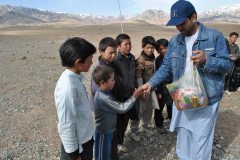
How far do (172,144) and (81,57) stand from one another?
2739 millimetres

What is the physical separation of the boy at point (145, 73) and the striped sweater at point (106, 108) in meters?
→ 1.11

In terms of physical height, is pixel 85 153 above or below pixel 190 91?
below

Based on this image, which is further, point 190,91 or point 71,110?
point 190,91

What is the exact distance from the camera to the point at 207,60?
3242 millimetres

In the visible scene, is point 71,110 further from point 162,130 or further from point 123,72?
point 162,130

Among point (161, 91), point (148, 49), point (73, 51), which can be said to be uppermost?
point (73, 51)

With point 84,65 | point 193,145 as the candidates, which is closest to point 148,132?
point 193,145

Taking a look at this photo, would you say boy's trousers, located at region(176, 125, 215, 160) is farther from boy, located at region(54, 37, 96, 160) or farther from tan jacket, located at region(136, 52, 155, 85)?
boy, located at region(54, 37, 96, 160)

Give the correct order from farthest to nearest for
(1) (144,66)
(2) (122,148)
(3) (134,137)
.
A: (3) (134,137) < (1) (144,66) < (2) (122,148)

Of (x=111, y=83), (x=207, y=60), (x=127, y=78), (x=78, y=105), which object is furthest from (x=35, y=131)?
(x=207, y=60)

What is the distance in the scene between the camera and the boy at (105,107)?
11.7ft

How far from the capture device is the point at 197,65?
11.0 ft

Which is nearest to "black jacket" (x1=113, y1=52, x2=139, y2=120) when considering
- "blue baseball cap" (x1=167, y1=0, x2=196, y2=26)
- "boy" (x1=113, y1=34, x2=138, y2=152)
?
"boy" (x1=113, y1=34, x2=138, y2=152)

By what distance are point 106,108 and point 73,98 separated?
991 millimetres
